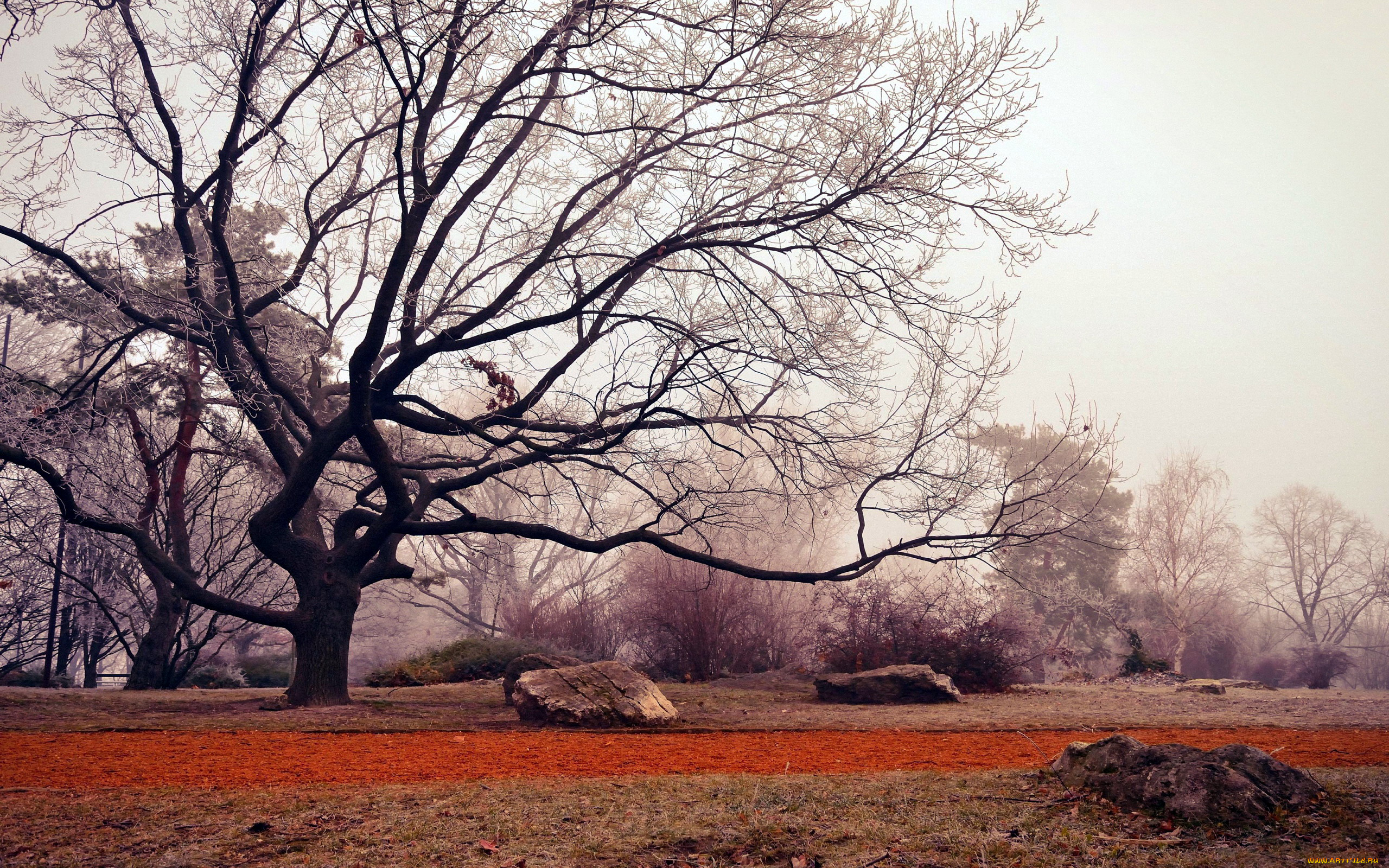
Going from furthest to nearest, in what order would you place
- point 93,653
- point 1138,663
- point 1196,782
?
1. point 93,653
2. point 1138,663
3. point 1196,782

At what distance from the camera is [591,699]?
8.29 m

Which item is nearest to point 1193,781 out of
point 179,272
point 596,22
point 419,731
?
point 419,731

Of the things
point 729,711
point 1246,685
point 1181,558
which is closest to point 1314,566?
point 1181,558

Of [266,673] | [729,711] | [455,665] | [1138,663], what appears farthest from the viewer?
[266,673]

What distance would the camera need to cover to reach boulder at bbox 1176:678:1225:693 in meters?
12.5

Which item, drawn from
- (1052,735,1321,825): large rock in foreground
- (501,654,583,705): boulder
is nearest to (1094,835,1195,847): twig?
(1052,735,1321,825): large rock in foreground

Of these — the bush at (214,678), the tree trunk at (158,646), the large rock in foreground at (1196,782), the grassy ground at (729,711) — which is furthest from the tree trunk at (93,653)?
the large rock in foreground at (1196,782)

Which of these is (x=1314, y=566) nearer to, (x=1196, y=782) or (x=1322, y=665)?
(x=1322, y=665)

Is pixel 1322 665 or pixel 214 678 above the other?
pixel 214 678

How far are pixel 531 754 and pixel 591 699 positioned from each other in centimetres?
194

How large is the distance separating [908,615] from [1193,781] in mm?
10492

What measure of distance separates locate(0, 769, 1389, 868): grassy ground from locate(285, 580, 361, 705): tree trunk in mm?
5481

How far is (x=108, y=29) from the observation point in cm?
1006

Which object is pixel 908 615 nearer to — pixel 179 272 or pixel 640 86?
pixel 640 86
